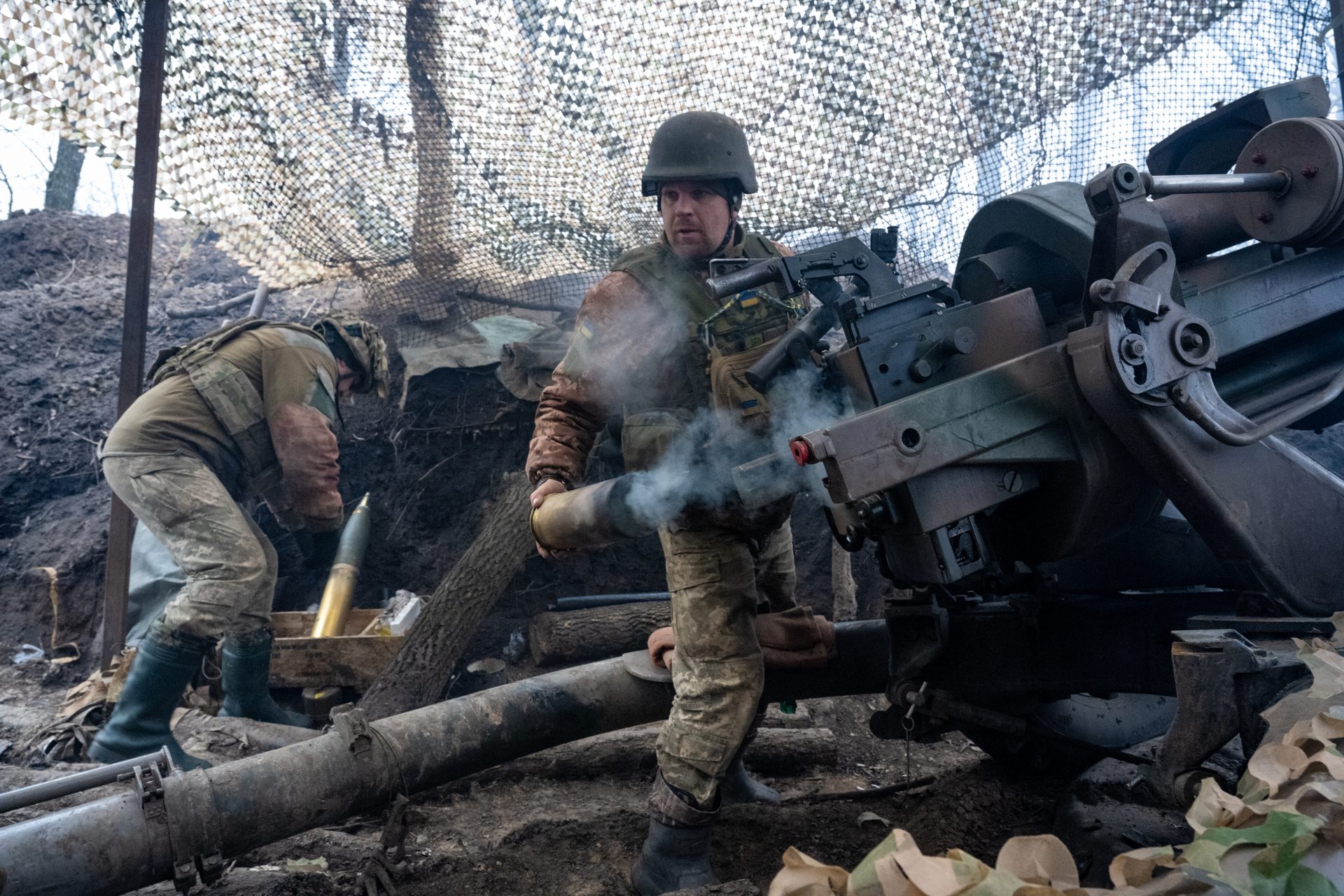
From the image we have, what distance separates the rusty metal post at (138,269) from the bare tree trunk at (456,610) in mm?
1491

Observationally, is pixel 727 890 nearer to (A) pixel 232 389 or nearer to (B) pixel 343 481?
(A) pixel 232 389

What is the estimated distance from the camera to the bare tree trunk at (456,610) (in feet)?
14.7

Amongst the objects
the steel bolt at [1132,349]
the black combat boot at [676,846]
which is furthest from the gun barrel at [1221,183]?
the black combat boot at [676,846]

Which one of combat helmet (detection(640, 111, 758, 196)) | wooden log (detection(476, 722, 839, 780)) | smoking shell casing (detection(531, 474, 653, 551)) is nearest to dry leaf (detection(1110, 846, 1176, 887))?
smoking shell casing (detection(531, 474, 653, 551))

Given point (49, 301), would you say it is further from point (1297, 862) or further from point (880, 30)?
point (1297, 862)

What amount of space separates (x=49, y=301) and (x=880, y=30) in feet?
22.1

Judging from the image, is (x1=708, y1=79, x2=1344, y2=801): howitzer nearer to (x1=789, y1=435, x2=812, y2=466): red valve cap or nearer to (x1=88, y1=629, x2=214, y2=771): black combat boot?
(x1=789, y1=435, x2=812, y2=466): red valve cap

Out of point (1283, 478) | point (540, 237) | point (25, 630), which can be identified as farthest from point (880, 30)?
point (25, 630)

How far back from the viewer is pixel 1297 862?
1213 millimetres

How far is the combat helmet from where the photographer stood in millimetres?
3125

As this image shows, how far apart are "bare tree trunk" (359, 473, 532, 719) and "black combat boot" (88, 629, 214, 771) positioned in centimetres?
82

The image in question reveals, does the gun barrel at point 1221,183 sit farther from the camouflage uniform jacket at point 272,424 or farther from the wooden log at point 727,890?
the camouflage uniform jacket at point 272,424

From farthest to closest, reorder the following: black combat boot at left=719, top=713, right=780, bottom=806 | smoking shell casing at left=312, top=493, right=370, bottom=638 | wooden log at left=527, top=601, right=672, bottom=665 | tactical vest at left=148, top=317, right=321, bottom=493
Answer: smoking shell casing at left=312, top=493, right=370, bottom=638 → wooden log at left=527, top=601, right=672, bottom=665 → tactical vest at left=148, top=317, right=321, bottom=493 → black combat boot at left=719, top=713, right=780, bottom=806

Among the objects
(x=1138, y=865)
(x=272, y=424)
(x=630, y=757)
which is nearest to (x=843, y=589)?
(x=630, y=757)
